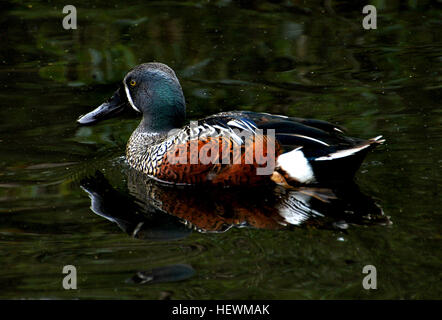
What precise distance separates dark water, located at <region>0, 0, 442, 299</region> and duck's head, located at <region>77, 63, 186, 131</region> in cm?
60

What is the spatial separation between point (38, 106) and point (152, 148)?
7.22 ft

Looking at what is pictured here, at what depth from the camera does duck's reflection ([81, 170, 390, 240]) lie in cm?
632

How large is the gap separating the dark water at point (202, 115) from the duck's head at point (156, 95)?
600 mm

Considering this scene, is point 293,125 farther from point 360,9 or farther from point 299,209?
point 360,9

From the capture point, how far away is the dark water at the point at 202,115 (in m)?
5.45

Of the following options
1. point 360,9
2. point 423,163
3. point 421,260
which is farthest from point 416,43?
point 421,260

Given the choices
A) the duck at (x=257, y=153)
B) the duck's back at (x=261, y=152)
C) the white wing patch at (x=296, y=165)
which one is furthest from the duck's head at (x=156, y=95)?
the white wing patch at (x=296, y=165)

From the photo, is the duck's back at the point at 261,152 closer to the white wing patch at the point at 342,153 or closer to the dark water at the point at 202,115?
the white wing patch at the point at 342,153

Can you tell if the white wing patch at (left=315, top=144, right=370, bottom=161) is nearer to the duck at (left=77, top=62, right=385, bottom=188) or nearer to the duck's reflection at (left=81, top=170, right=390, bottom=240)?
the duck at (left=77, top=62, right=385, bottom=188)

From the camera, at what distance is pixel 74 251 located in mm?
5949

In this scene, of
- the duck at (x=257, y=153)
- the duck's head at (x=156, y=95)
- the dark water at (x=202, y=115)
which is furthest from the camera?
the duck's head at (x=156, y=95)

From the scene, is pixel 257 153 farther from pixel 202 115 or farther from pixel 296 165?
pixel 202 115

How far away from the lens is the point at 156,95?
8.05 meters

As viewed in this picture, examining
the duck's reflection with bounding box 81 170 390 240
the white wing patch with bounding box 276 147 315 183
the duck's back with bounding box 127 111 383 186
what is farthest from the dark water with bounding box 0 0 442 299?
the white wing patch with bounding box 276 147 315 183
